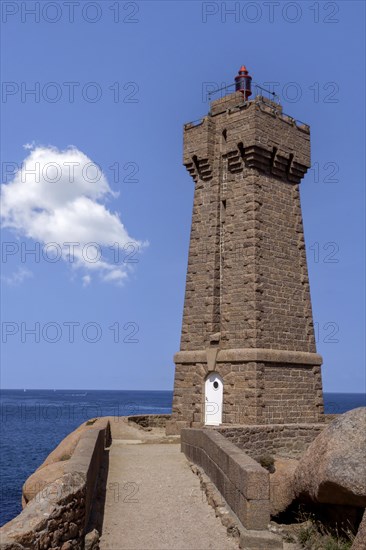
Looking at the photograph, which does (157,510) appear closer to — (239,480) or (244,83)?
(239,480)

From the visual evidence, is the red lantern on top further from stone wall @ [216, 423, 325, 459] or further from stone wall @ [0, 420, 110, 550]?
stone wall @ [0, 420, 110, 550]

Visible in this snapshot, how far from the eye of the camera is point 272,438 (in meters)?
17.9

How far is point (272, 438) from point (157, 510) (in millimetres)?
7822

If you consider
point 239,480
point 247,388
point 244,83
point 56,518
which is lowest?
point 56,518

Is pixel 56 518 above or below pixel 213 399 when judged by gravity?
below

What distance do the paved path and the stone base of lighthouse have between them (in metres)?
4.94

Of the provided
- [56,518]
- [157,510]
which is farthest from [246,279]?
[56,518]

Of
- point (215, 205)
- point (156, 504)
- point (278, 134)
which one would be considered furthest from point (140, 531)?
point (278, 134)

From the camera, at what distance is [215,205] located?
2212cm

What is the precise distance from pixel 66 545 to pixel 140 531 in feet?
6.67

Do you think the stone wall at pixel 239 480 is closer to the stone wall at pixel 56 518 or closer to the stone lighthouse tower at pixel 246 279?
the stone wall at pixel 56 518

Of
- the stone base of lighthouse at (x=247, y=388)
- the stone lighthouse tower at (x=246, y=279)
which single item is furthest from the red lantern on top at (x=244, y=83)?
the stone base of lighthouse at (x=247, y=388)

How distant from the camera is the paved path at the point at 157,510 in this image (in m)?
9.20

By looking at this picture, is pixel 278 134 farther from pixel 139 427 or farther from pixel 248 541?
pixel 248 541
